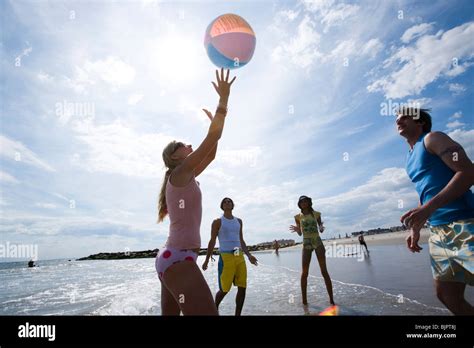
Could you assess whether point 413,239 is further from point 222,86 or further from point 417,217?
point 222,86

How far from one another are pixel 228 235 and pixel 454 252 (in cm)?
397

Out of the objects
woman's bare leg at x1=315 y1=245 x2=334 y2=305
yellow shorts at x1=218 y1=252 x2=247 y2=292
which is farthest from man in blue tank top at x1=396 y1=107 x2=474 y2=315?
woman's bare leg at x1=315 y1=245 x2=334 y2=305

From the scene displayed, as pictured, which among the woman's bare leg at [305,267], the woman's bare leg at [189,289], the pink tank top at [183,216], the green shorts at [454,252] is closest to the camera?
the woman's bare leg at [189,289]

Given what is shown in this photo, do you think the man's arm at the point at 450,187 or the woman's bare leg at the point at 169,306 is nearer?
the man's arm at the point at 450,187

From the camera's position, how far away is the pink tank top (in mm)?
2396

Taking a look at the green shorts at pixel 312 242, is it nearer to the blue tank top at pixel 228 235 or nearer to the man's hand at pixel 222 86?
the blue tank top at pixel 228 235

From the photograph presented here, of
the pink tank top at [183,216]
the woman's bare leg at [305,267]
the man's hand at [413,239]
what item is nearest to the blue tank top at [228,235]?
the woman's bare leg at [305,267]

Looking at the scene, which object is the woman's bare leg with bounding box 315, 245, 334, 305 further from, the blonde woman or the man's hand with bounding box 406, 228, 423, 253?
the blonde woman

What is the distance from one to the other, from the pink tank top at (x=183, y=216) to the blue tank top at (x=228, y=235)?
3.33m

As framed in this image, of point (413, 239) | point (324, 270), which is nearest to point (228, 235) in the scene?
point (324, 270)

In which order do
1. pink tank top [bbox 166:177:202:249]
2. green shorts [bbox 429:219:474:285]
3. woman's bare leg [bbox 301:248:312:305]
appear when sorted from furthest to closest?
1. woman's bare leg [bbox 301:248:312:305]
2. pink tank top [bbox 166:177:202:249]
3. green shorts [bbox 429:219:474:285]

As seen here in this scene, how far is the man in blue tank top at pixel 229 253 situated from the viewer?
17.9ft
